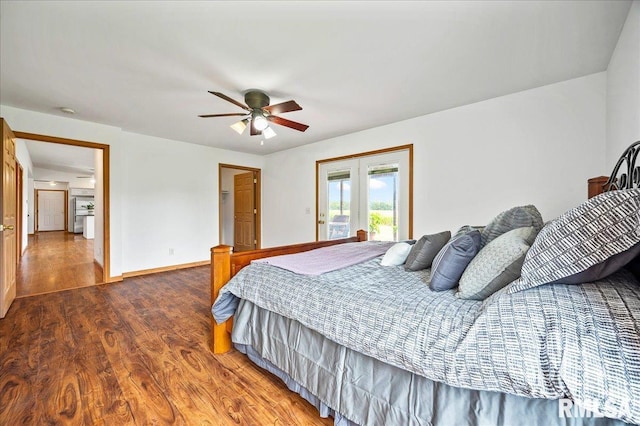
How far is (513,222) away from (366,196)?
2.64 metres

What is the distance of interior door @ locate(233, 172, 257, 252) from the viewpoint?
20.1 feet

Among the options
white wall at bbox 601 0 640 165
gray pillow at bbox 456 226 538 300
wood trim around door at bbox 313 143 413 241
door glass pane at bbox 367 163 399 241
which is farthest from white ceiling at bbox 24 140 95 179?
white wall at bbox 601 0 640 165

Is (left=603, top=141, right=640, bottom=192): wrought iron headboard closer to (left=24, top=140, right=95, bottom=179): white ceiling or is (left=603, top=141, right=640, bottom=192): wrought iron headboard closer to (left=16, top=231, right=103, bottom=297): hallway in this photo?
(left=16, top=231, right=103, bottom=297): hallway

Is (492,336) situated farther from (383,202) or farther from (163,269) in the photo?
(163,269)

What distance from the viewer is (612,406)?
2.34ft

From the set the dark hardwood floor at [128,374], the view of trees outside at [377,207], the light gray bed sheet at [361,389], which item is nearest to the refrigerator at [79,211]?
the dark hardwood floor at [128,374]

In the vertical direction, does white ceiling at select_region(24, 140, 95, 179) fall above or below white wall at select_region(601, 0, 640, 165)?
above

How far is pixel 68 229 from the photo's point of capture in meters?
10.8

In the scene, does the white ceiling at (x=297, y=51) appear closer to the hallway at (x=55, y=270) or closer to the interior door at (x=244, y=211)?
the hallway at (x=55, y=270)

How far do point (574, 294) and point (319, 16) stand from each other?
1.91m

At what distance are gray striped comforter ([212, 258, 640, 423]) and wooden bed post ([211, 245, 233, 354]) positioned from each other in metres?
0.95

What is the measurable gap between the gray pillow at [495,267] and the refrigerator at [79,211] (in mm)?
13108

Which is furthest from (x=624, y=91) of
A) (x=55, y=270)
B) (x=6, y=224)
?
(x=55, y=270)

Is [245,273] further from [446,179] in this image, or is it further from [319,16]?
[446,179]
